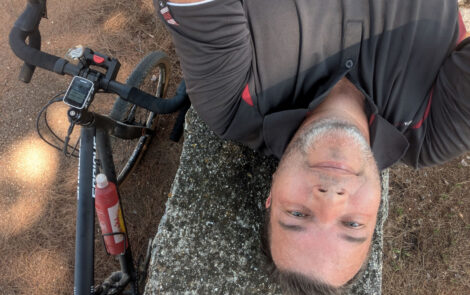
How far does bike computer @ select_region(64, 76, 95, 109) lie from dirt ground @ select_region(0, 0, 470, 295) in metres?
1.41

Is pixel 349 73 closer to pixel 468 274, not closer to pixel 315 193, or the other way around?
pixel 315 193

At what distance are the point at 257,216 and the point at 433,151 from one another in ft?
3.79

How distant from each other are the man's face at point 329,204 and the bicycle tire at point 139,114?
1620mm

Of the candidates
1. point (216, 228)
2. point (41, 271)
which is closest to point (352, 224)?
point (216, 228)

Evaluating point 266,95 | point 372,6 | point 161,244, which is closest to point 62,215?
point 161,244

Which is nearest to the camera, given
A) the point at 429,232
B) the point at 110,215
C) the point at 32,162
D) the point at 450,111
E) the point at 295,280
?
the point at 295,280

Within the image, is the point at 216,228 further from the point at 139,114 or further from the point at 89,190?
the point at 139,114

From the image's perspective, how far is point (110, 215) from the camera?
90.6 inches

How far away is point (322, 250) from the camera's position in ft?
5.62

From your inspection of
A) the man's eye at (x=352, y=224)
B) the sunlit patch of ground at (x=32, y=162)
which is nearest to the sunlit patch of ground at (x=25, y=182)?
the sunlit patch of ground at (x=32, y=162)

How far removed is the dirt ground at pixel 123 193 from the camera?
9.73ft

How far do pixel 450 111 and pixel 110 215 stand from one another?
7.31 feet

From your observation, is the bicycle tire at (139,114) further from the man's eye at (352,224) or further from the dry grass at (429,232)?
the dry grass at (429,232)

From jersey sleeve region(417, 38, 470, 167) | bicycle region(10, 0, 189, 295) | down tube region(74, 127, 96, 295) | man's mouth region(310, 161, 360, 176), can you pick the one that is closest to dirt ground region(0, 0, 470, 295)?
bicycle region(10, 0, 189, 295)
